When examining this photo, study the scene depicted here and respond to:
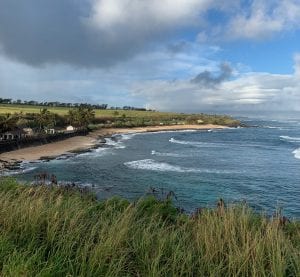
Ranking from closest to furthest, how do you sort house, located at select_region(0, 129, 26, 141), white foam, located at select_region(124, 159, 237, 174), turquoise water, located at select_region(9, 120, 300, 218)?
1. turquoise water, located at select_region(9, 120, 300, 218)
2. white foam, located at select_region(124, 159, 237, 174)
3. house, located at select_region(0, 129, 26, 141)

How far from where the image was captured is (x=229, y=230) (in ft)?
18.3

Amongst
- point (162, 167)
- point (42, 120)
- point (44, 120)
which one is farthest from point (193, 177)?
point (44, 120)

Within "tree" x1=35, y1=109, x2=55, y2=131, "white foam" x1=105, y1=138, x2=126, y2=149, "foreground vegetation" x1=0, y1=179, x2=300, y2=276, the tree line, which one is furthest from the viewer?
"tree" x1=35, y1=109, x2=55, y2=131

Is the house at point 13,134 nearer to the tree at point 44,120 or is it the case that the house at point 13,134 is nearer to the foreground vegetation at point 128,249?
the tree at point 44,120

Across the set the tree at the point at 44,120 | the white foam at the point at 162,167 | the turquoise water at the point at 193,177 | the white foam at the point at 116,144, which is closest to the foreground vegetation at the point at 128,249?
the turquoise water at the point at 193,177

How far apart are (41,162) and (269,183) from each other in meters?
29.1

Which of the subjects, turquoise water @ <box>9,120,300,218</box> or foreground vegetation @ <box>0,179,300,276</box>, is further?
turquoise water @ <box>9,120,300,218</box>

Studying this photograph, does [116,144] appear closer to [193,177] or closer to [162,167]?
[162,167]

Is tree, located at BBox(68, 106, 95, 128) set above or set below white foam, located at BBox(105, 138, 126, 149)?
above

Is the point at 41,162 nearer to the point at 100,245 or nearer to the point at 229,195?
the point at 229,195

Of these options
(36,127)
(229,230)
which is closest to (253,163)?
(229,230)

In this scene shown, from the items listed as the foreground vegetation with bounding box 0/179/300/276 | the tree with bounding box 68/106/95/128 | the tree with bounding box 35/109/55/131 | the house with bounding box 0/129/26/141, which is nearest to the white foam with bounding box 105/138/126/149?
the house with bounding box 0/129/26/141

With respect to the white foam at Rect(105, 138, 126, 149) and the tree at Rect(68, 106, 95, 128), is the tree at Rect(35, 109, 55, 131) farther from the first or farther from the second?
the white foam at Rect(105, 138, 126, 149)

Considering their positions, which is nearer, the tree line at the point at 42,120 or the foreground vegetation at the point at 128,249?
the foreground vegetation at the point at 128,249
